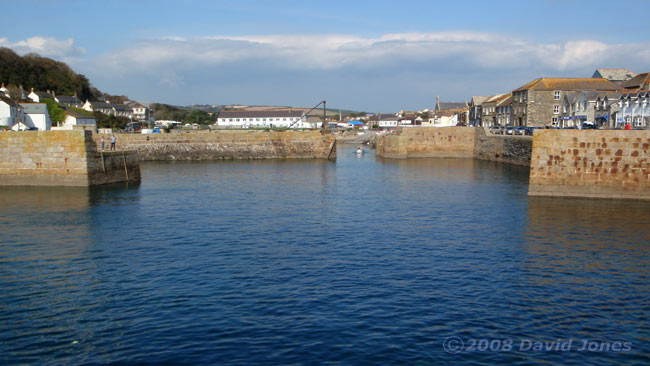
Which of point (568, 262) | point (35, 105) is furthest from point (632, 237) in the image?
point (35, 105)

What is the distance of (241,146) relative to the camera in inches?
2549

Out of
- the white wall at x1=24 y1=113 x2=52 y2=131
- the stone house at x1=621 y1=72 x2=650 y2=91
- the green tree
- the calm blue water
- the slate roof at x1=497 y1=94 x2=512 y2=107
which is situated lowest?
the calm blue water

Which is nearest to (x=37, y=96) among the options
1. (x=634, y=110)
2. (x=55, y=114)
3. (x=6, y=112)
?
(x=55, y=114)

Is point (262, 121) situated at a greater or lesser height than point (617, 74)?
lesser

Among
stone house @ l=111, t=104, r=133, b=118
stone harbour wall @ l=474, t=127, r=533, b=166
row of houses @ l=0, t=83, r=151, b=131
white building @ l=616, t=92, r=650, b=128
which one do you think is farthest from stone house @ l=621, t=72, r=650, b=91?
stone house @ l=111, t=104, r=133, b=118

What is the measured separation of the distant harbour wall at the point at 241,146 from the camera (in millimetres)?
63531

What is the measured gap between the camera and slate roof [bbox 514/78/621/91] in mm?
67000

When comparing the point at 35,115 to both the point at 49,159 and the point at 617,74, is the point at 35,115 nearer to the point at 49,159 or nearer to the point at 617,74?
the point at 49,159

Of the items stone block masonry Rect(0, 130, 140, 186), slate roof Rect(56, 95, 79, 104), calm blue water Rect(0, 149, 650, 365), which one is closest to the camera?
calm blue water Rect(0, 149, 650, 365)

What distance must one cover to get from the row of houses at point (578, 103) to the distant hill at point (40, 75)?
281 ft

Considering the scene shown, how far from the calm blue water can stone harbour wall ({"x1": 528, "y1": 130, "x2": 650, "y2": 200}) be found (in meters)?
1.21

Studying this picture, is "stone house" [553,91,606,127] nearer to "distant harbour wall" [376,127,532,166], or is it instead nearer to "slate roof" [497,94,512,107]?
"distant harbour wall" [376,127,532,166]

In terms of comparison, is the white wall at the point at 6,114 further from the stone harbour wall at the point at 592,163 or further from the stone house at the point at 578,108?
the stone house at the point at 578,108

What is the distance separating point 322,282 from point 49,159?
83.2ft
